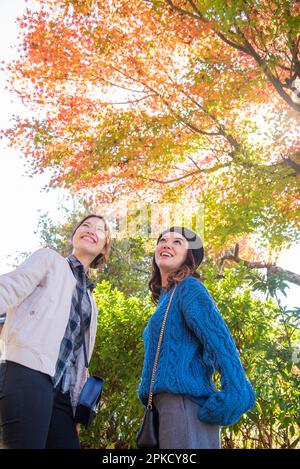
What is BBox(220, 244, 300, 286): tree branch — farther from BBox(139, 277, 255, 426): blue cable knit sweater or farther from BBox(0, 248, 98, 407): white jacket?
BBox(0, 248, 98, 407): white jacket

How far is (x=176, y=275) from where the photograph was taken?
216 centimetres

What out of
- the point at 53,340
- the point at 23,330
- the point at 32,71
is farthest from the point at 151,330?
the point at 32,71

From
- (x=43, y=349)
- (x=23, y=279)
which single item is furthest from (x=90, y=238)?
(x=43, y=349)

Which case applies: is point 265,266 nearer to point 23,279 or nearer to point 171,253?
point 171,253

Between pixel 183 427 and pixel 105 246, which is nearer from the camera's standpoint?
pixel 183 427

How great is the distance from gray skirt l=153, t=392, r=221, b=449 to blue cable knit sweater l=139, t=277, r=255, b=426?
0.11ft

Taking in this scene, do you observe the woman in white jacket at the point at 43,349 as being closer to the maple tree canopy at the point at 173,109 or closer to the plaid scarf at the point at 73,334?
the plaid scarf at the point at 73,334

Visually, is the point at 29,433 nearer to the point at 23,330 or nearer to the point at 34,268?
the point at 23,330

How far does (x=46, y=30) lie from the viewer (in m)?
7.45

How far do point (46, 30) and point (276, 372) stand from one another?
6679 millimetres

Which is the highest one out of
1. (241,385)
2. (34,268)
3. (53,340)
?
(34,268)

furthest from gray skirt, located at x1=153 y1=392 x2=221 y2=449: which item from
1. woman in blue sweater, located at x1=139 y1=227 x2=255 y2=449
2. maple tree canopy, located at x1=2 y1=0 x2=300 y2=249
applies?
maple tree canopy, located at x1=2 y1=0 x2=300 y2=249

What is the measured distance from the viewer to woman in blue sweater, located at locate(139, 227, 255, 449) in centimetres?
169

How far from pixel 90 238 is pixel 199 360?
97 cm
